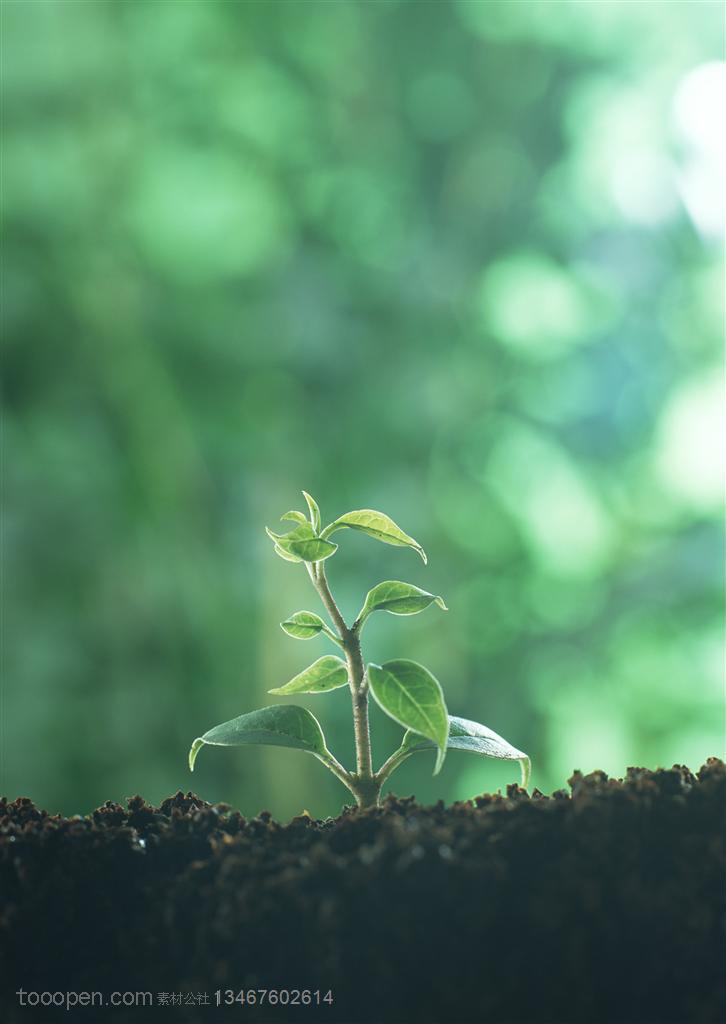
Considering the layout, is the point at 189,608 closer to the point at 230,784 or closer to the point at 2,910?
the point at 230,784

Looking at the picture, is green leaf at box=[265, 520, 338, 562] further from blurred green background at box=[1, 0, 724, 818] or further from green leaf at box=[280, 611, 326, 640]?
blurred green background at box=[1, 0, 724, 818]

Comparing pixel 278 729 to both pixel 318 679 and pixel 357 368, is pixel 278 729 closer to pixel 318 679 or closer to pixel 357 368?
pixel 318 679

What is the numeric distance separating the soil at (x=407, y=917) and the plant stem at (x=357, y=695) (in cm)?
6

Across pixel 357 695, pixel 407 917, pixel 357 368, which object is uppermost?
pixel 357 368

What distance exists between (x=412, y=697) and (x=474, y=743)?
0.06 meters

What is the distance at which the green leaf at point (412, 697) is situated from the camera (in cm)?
39

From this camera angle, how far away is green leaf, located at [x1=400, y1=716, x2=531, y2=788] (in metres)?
0.44

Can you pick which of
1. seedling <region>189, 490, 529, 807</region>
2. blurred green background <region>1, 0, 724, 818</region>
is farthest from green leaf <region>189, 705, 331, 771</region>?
blurred green background <region>1, 0, 724, 818</region>

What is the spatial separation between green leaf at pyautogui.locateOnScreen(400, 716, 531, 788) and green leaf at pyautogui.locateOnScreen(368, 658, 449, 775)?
38 mm

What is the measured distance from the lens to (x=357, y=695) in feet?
1.44

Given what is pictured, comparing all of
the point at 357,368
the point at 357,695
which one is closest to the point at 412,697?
the point at 357,695

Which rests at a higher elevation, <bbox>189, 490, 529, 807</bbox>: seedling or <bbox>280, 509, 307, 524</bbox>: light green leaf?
<bbox>280, 509, 307, 524</bbox>: light green leaf

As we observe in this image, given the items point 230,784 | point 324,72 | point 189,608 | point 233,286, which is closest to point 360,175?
point 324,72

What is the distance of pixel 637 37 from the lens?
6.84ft
